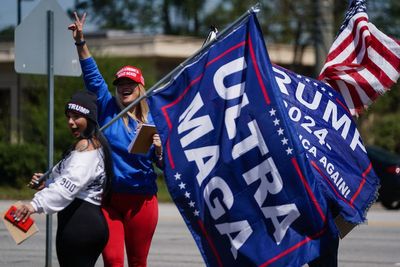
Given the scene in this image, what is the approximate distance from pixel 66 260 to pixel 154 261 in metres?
5.11

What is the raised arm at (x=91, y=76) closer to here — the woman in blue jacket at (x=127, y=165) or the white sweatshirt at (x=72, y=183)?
the woman in blue jacket at (x=127, y=165)

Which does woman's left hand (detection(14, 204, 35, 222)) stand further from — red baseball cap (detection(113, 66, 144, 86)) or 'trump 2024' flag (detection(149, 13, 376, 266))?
red baseball cap (detection(113, 66, 144, 86))

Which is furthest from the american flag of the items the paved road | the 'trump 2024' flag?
the paved road

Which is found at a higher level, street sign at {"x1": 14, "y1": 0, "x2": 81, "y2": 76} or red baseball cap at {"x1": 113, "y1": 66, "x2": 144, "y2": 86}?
street sign at {"x1": 14, "y1": 0, "x2": 81, "y2": 76}

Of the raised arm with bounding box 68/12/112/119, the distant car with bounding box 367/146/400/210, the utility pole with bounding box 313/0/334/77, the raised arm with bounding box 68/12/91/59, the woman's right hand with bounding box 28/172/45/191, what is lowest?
the distant car with bounding box 367/146/400/210

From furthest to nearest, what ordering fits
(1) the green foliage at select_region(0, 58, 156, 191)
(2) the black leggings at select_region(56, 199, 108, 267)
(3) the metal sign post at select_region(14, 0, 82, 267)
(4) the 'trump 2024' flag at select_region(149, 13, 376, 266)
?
(1) the green foliage at select_region(0, 58, 156, 191)
(3) the metal sign post at select_region(14, 0, 82, 267)
(2) the black leggings at select_region(56, 199, 108, 267)
(4) the 'trump 2024' flag at select_region(149, 13, 376, 266)

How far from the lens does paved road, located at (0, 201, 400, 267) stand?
10.8 metres

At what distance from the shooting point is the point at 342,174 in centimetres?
607

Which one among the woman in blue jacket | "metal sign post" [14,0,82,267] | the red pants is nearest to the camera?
the red pants

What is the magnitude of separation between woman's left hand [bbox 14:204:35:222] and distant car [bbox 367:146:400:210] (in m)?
15.6

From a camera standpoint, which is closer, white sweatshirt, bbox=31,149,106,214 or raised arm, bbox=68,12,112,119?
white sweatshirt, bbox=31,149,106,214

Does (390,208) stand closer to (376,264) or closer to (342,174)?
(376,264)

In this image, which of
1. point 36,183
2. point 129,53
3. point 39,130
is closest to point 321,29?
point 39,130

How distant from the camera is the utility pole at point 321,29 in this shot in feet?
73.6
